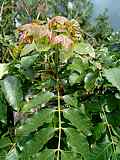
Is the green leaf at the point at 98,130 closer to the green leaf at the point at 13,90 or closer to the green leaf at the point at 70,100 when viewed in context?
the green leaf at the point at 70,100

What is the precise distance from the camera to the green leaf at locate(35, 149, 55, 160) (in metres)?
1.24

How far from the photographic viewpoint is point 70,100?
1355 mm

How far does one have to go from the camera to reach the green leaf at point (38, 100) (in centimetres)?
133

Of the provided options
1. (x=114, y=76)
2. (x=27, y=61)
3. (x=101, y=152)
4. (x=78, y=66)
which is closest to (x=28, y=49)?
(x=27, y=61)

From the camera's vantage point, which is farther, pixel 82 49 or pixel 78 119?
pixel 82 49

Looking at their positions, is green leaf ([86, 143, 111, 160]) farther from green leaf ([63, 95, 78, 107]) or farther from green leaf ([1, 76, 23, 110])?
green leaf ([1, 76, 23, 110])

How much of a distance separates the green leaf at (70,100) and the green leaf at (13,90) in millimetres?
131

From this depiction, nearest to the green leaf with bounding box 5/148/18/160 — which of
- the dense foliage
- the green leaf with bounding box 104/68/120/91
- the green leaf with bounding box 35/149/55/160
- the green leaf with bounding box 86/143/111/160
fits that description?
the dense foliage

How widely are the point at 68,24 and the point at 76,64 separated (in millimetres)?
129

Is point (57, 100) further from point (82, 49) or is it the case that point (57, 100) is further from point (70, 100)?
point (82, 49)

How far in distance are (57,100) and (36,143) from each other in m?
0.20

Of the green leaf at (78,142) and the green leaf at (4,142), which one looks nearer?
the green leaf at (78,142)

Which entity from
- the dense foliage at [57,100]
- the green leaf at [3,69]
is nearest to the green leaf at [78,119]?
the dense foliage at [57,100]

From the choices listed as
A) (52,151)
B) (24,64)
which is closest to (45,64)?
(24,64)
